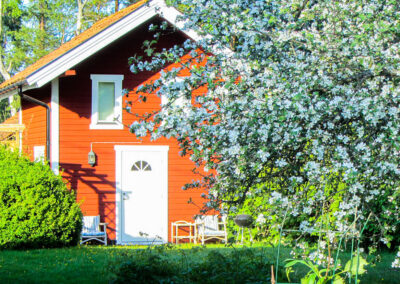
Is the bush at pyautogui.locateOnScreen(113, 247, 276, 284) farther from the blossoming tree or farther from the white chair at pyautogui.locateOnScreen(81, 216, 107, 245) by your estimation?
the white chair at pyautogui.locateOnScreen(81, 216, 107, 245)

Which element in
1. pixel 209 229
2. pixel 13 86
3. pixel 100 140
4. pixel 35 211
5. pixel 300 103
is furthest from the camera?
pixel 209 229

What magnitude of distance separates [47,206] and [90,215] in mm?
3234

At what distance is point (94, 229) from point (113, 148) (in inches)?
82.7

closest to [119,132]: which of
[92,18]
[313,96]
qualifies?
[313,96]

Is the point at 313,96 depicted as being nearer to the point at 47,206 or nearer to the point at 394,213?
the point at 394,213

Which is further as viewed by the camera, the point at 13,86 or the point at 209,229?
the point at 209,229

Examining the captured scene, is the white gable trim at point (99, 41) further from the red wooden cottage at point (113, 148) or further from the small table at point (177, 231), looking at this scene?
the small table at point (177, 231)

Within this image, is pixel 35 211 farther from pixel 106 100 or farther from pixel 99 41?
pixel 99 41

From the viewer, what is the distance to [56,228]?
1080 centimetres

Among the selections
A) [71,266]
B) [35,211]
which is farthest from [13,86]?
[71,266]

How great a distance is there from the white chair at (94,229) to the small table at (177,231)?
174 centimetres

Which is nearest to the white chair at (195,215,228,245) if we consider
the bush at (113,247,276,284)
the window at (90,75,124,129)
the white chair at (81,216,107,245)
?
the white chair at (81,216,107,245)

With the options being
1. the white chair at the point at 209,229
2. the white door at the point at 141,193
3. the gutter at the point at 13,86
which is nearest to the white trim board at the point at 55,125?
the gutter at the point at 13,86

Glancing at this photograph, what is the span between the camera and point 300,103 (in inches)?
190
